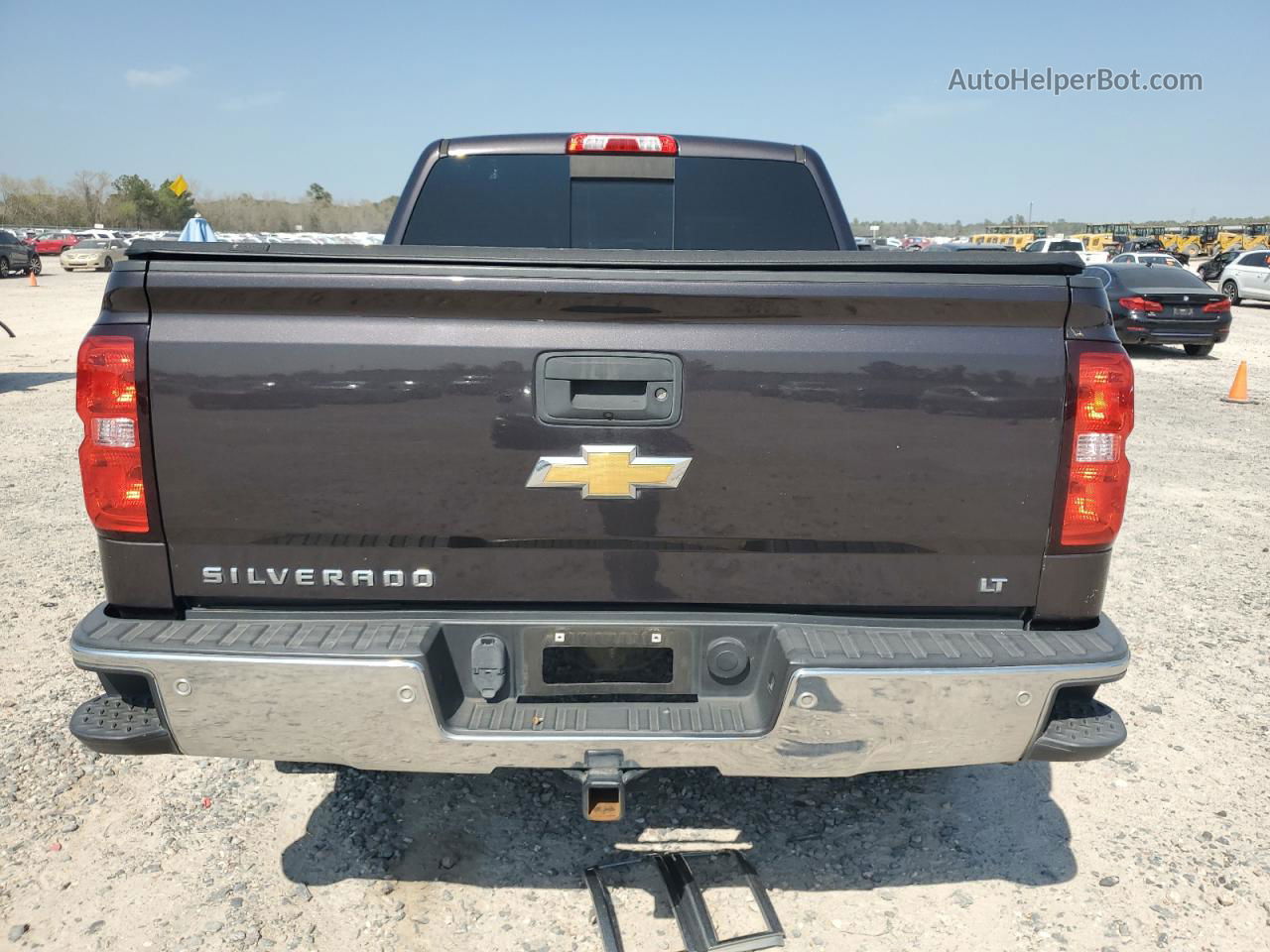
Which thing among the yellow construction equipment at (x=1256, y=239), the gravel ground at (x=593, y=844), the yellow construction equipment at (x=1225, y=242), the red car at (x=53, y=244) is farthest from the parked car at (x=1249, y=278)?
the red car at (x=53, y=244)

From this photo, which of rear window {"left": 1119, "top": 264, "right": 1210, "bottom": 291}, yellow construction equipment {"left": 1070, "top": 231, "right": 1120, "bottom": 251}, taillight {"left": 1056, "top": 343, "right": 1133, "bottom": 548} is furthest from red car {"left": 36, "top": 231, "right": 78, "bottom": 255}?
taillight {"left": 1056, "top": 343, "right": 1133, "bottom": 548}

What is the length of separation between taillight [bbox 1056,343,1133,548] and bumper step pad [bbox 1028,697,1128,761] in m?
0.46

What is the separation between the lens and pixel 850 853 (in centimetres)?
310

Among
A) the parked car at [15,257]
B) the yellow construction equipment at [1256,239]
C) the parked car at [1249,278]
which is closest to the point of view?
the parked car at [1249,278]

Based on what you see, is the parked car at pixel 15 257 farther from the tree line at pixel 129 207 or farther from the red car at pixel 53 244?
the tree line at pixel 129 207

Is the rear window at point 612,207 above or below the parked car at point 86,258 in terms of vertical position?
above

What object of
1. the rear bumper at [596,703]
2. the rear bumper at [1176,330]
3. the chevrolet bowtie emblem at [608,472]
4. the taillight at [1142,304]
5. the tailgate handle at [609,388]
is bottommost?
the rear bumper at [1176,330]

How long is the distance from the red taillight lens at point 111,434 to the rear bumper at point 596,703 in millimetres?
295

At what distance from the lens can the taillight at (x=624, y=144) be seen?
13.0ft

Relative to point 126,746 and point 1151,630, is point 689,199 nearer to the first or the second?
point 126,746

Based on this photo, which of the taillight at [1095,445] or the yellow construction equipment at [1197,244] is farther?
the yellow construction equipment at [1197,244]

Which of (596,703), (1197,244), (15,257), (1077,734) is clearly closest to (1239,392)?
(1077,734)

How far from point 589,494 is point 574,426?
170 millimetres

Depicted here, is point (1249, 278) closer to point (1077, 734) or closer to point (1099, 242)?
point (1077, 734)
